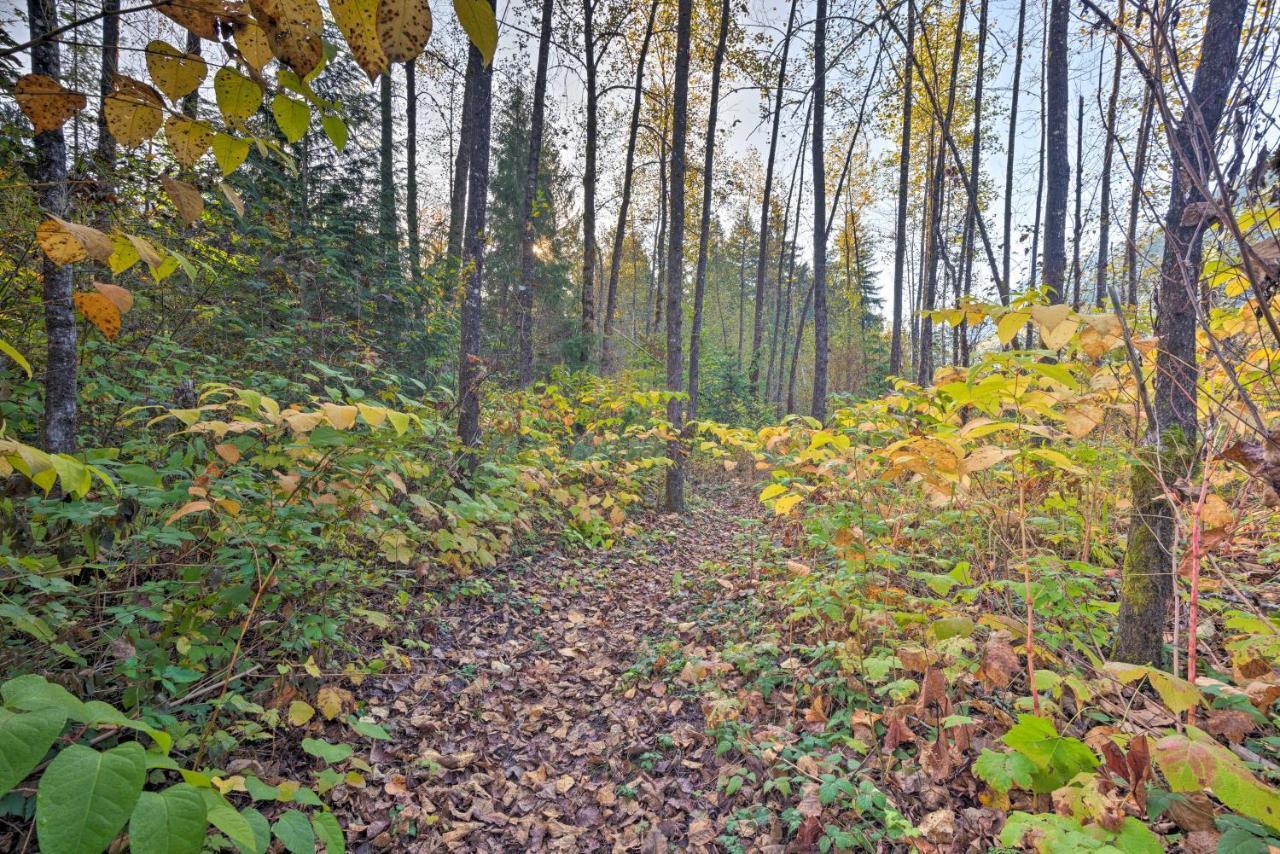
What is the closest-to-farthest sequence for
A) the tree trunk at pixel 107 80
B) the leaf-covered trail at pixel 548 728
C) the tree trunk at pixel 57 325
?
the leaf-covered trail at pixel 548 728 < the tree trunk at pixel 57 325 < the tree trunk at pixel 107 80

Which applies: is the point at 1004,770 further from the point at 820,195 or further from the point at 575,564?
the point at 820,195

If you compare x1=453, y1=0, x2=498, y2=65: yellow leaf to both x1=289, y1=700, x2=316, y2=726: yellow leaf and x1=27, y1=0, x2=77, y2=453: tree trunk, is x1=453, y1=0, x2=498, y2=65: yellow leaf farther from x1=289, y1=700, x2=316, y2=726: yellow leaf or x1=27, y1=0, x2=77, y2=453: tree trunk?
x1=27, y1=0, x2=77, y2=453: tree trunk

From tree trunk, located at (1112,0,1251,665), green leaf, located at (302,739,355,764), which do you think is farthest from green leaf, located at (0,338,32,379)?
tree trunk, located at (1112,0,1251,665)

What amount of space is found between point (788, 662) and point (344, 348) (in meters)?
6.17

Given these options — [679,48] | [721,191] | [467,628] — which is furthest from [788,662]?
[721,191]

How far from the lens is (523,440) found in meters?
7.23

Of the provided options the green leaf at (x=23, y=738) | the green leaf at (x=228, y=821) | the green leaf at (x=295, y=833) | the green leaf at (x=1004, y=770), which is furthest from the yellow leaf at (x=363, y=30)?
the green leaf at (x=1004, y=770)

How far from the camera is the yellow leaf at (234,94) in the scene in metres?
0.92

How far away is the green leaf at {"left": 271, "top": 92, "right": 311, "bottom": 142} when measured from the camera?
949mm

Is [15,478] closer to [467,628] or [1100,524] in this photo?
[467,628]

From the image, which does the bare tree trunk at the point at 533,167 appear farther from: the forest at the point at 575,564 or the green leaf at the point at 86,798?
the green leaf at the point at 86,798

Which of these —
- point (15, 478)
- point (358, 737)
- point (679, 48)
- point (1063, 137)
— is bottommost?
point (358, 737)

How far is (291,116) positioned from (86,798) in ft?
4.01

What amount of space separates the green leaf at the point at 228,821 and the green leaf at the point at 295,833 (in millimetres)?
403
